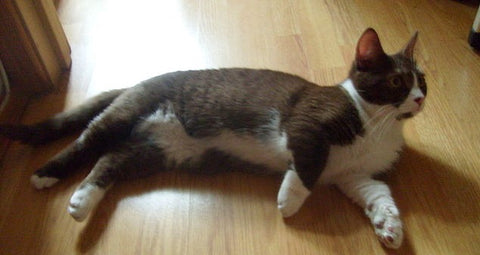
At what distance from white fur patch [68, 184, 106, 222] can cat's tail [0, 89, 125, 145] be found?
0.28 meters

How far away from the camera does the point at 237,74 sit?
4.55 ft

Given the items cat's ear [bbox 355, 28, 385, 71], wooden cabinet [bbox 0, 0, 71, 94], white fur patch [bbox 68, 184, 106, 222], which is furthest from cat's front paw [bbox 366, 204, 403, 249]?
wooden cabinet [bbox 0, 0, 71, 94]

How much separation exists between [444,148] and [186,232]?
871mm

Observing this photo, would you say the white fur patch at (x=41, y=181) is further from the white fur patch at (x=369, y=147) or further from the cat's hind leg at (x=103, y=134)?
the white fur patch at (x=369, y=147)

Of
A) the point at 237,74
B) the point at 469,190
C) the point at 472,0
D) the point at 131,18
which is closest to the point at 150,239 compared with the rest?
the point at 237,74

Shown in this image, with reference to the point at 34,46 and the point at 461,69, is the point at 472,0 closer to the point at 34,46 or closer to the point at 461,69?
the point at 461,69

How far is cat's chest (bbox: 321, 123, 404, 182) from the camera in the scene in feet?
4.07

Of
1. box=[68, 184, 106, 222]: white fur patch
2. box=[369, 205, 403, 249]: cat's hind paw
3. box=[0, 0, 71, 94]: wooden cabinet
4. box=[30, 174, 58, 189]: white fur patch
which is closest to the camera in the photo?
box=[369, 205, 403, 249]: cat's hind paw

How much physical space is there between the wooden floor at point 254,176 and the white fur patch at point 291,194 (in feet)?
0.16

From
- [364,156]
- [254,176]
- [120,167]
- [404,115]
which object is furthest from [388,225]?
[120,167]

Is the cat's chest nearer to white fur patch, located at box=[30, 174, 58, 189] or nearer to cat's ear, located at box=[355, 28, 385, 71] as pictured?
cat's ear, located at box=[355, 28, 385, 71]

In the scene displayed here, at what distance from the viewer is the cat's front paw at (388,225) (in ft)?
3.74

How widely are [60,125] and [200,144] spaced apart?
0.49 metres

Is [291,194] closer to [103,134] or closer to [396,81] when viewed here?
[396,81]
